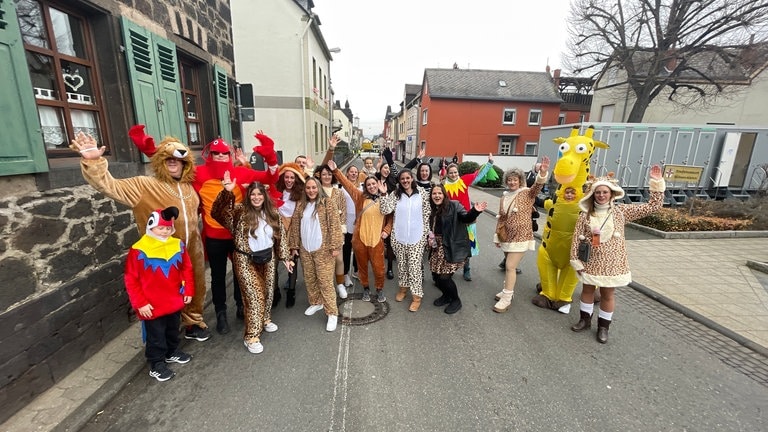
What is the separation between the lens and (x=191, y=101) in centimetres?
527

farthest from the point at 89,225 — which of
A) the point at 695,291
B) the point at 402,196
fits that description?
the point at 695,291

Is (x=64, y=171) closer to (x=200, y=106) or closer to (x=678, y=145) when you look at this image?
(x=200, y=106)

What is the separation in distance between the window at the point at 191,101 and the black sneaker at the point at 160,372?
3.42 metres

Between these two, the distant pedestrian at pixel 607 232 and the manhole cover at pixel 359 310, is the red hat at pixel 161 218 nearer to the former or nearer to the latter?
the manhole cover at pixel 359 310

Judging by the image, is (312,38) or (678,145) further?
(312,38)

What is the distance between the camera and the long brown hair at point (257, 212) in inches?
126

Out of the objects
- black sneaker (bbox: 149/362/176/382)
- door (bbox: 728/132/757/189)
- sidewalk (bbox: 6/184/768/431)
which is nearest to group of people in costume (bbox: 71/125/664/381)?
black sneaker (bbox: 149/362/176/382)

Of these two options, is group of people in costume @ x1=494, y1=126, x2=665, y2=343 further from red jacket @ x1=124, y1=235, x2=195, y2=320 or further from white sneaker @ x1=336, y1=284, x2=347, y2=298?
red jacket @ x1=124, y1=235, x2=195, y2=320

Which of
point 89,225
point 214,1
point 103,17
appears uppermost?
point 214,1

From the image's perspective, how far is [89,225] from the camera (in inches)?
122

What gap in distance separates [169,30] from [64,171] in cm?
253

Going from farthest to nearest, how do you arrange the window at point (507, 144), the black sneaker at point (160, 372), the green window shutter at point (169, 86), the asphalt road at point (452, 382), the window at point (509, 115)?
the window at point (507, 144) < the window at point (509, 115) < the green window shutter at point (169, 86) < the black sneaker at point (160, 372) < the asphalt road at point (452, 382)

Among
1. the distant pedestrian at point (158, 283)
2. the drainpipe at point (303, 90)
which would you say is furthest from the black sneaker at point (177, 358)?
the drainpipe at point (303, 90)

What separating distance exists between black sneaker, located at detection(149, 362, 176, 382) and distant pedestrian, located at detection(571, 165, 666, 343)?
4.13 metres
